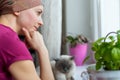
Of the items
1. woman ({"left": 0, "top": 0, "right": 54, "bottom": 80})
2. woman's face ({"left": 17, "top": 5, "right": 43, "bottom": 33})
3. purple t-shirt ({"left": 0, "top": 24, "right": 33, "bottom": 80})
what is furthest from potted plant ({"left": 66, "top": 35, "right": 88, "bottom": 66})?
purple t-shirt ({"left": 0, "top": 24, "right": 33, "bottom": 80})

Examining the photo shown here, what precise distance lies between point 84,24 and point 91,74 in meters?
0.70

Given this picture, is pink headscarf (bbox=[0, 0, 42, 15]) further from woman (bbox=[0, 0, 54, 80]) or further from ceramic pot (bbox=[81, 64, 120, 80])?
ceramic pot (bbox=[81, 64, 120, 80])

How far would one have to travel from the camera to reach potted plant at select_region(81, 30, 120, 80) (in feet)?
3.27

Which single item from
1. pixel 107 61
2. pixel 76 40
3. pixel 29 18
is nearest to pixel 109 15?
pixel 76 40

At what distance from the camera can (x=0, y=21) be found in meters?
0.95

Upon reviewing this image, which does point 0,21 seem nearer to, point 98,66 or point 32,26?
point 32,26

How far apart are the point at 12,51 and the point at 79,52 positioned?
2.81 ft

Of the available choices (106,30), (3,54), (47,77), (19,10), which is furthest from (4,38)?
(106,30)

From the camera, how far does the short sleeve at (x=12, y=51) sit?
82cm

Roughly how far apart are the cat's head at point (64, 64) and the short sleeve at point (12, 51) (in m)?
0.69

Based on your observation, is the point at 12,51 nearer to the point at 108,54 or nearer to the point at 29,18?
the point at 29,18

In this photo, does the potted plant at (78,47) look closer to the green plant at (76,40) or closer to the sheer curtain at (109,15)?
the green plant at (76,40)

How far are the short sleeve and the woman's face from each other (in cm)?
15

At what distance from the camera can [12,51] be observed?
82cm
